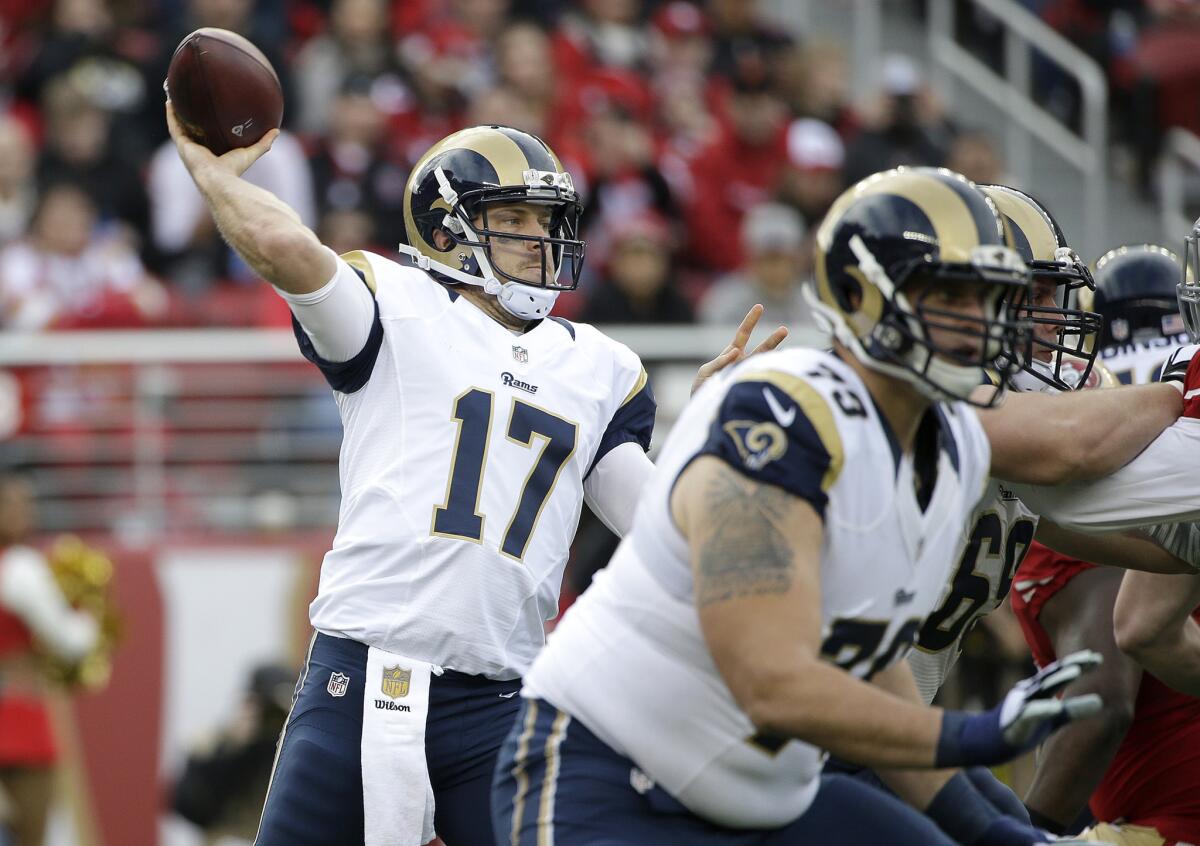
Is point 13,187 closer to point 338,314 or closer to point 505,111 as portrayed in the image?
point 505,111

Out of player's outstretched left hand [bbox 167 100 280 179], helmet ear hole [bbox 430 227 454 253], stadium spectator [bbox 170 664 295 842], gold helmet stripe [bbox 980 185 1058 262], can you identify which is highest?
player's outstretched left hand [bbox 167 100 280 179]

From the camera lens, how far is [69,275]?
9.53 m

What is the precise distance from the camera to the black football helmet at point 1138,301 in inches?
203

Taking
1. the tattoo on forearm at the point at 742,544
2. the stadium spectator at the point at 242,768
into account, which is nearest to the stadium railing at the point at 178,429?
the stadium spectator at the point at 242,768

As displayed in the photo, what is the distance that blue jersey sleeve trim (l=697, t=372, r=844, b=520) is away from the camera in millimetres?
2918

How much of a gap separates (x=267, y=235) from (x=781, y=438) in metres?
1.53

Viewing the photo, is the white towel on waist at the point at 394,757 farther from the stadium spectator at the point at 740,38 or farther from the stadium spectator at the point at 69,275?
the stadium spectator at the point at 740,38

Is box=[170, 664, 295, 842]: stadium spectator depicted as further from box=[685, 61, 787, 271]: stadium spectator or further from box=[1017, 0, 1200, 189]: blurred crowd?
box=[1017, 0, 1200, 189]: blurred crowd

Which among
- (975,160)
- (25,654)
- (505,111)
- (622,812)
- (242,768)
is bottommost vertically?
(242,768)

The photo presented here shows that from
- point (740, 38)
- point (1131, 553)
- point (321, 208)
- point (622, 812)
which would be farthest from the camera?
point (740, 38)

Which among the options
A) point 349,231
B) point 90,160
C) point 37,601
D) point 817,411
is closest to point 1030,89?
point 349,231

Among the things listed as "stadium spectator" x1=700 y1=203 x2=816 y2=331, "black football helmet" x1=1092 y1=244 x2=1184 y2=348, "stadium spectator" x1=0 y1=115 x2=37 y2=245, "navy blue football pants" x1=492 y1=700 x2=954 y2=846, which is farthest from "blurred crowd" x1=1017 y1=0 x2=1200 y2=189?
"navy blue football pants" x1=492 y1=700 x2=954 y2=846

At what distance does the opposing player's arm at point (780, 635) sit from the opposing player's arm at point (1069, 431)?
751 mm

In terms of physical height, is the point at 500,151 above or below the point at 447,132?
above
